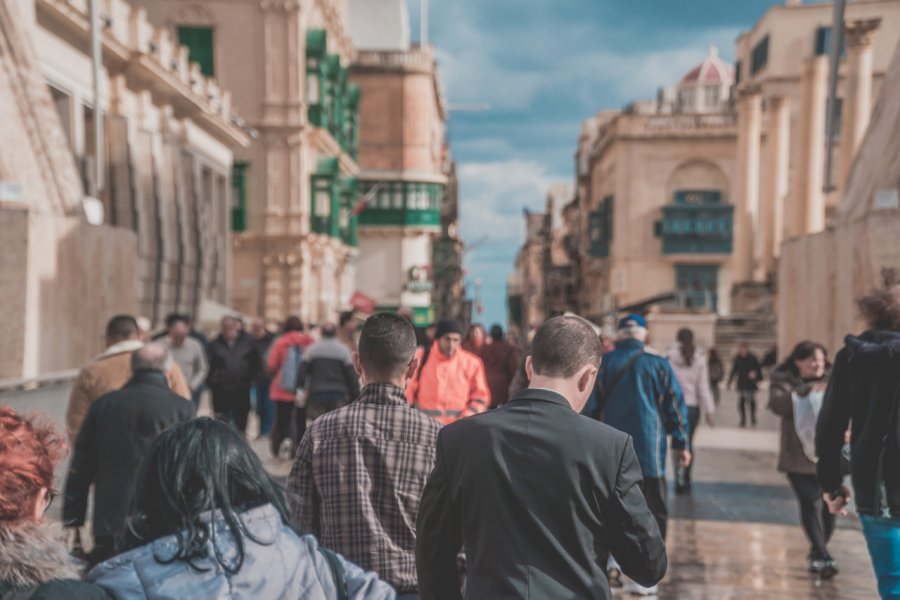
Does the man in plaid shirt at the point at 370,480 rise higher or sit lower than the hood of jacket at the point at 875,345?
lower

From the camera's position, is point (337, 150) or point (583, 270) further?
point (583, 270)

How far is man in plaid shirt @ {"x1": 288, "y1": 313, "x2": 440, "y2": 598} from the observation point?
355 cm

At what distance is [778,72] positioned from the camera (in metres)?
51.8

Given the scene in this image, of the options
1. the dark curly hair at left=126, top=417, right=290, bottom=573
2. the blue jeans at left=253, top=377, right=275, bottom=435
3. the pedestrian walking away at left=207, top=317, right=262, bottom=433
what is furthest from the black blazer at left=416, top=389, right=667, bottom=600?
the blue jeans at left=253, top=377, right=275, bottom=435

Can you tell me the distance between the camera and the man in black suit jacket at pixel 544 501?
9.29ft

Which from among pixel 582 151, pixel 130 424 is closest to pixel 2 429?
pixel 130 424

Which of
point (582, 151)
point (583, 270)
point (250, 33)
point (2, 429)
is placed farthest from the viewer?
point (582, 151)

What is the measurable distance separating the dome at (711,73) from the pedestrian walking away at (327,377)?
6118cm

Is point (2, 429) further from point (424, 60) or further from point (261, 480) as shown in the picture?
point (424, 60)

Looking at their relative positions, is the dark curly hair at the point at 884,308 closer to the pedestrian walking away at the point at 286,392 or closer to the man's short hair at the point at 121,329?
the man's short hair at the point at 121,329

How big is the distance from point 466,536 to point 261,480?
0.82 metres

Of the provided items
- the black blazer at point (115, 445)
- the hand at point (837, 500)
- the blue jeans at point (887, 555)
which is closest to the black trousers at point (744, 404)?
the hand at point (837, 500)

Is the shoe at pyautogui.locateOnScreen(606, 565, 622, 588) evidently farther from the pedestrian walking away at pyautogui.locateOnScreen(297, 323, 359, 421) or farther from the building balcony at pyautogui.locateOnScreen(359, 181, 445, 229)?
the building balcony at pyautogui.locateOnScreen(359, 181, 445, 229)

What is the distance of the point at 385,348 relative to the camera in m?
3.70
